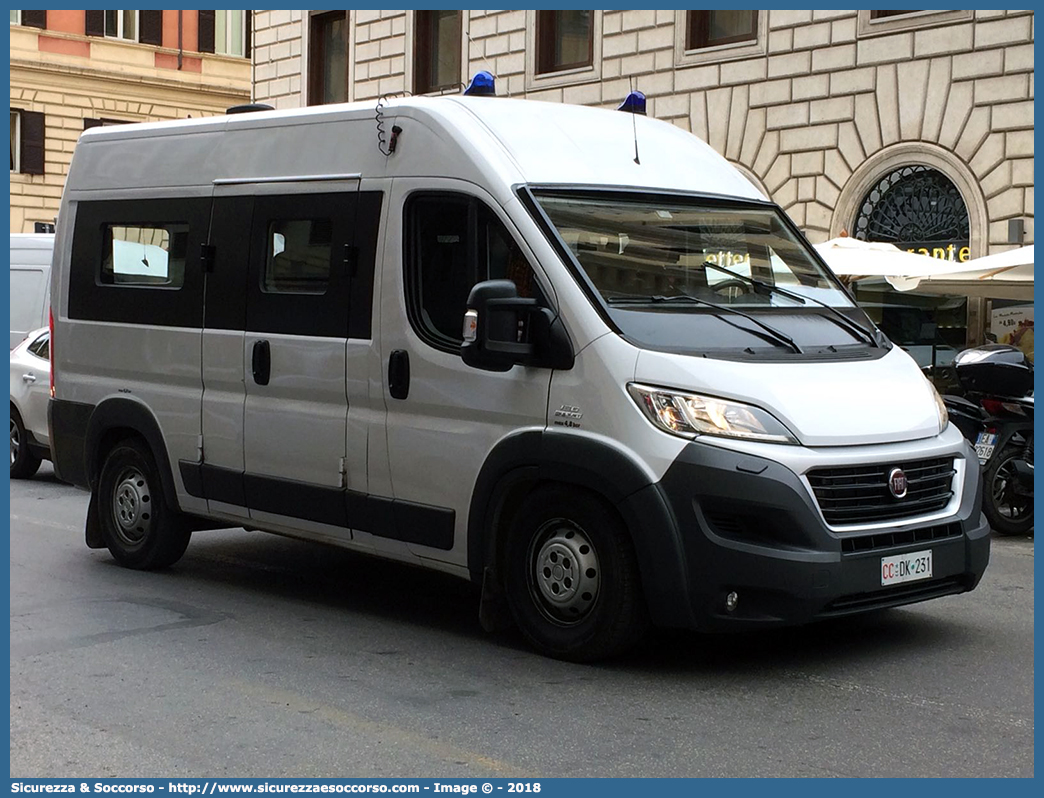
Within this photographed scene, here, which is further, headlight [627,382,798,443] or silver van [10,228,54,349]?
silver van [10,228,54,349]

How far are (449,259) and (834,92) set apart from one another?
13.9 meters

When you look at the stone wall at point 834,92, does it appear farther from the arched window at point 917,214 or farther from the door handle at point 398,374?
the door handle at point 398,374

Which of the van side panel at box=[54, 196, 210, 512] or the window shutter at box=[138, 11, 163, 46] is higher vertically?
the window shutter at box=[138, 11, 163, 46]

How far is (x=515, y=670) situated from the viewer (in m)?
6.62

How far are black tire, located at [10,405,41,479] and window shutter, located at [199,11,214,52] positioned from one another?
2790cm

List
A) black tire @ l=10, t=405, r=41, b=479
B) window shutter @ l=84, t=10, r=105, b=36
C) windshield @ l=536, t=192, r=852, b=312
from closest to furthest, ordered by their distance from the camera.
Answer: windshield @ l=536, t=192, r=852, b=312
black tire @ l=10, t=405, r=41, b=479
window shutter @ l=84, t=10, r=105, b=36

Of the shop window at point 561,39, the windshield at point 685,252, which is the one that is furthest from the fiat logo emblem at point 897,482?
the shop window at point 561,39

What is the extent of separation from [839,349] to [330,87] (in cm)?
2282

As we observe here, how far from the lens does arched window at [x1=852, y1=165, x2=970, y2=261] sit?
1920 cm

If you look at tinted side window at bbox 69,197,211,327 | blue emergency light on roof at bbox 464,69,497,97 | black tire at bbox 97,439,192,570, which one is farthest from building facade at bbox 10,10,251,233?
blue emergency light on roof at bbox 464,69,497,97

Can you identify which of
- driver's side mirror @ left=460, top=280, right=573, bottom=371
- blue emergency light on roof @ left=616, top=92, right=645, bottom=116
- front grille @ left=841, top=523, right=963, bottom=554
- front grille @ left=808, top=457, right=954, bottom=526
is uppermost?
blue emergency light on roof @ left=616, top=92, right=645, bottom=116

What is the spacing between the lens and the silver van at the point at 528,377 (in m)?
6.32

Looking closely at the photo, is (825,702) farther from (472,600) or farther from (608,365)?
(472,600)

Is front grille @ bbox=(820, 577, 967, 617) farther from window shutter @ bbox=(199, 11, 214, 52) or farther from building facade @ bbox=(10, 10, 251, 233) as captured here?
window shutter @ bbox=(199, 11, 214, 52)
